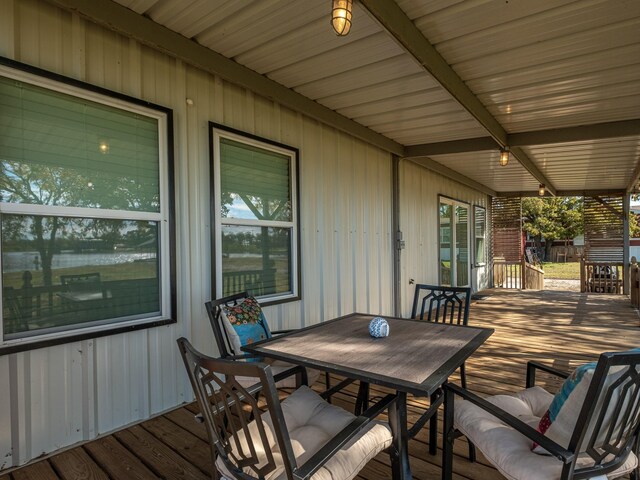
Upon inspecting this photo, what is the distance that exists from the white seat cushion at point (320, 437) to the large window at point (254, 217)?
56.6 inches

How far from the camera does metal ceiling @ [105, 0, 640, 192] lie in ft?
7.09

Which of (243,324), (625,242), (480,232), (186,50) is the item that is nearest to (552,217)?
(625,242)

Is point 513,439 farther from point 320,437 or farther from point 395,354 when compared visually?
point 320,437

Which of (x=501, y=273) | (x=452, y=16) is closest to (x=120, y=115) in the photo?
(x=452, y=16)

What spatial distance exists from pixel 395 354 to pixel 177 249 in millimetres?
1705

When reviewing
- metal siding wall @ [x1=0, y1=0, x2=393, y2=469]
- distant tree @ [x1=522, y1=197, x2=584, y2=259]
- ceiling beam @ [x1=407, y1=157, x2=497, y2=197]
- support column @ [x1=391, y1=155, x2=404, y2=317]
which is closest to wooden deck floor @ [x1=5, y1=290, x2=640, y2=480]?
metal siding wall @ [x1=0, y1=0, x2=393, y2=469]

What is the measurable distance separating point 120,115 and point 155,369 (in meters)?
1.69

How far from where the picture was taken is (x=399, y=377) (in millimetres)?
1460

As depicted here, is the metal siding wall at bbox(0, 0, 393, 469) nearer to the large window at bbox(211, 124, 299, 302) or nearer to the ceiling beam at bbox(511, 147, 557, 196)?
the large window at bbox(211, 124, 299, 302)

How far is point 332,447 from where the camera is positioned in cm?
120

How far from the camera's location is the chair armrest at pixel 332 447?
3.64ft

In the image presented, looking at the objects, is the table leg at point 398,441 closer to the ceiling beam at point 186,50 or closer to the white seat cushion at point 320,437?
the white seat cushion at point 320,437

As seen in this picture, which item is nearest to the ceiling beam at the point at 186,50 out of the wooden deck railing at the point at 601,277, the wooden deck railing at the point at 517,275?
the wooden deck railing at the point at 517,275

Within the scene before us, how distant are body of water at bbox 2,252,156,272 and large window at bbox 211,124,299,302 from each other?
62cm
